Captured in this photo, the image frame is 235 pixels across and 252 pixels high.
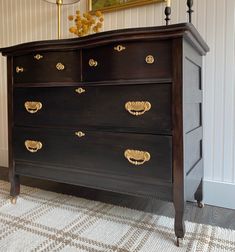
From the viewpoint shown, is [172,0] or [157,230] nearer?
[157,230]

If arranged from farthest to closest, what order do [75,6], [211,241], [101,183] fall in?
[75,6] → [101,183] → [211,241]

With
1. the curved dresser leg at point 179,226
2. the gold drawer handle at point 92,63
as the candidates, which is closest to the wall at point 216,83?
the curved dresser leg at point 179,226

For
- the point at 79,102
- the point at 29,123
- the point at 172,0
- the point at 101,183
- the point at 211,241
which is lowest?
the point at 211,241

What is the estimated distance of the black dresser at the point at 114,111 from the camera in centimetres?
115

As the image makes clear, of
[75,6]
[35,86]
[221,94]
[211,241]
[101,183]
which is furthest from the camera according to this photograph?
[75,6]

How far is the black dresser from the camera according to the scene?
3.78ft

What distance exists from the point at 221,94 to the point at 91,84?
82 cm

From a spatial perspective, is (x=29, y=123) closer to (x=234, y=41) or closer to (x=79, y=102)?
Result: (x=79, y=102)

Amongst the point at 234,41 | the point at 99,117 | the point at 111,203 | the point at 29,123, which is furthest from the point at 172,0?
the point at 111,203

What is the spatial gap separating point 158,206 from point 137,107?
28.2 inches

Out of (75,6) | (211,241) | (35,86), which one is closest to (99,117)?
(35,86)

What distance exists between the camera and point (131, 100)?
1.22 m

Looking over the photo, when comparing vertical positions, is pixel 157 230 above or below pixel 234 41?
below

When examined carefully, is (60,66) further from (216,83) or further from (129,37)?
(216,83)
